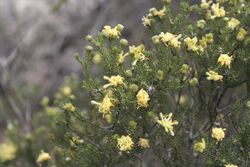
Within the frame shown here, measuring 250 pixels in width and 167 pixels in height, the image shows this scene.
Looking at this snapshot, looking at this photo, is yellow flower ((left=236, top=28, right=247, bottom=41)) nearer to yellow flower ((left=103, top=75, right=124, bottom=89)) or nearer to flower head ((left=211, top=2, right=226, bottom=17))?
flower head ((left=211, top=2, right=226, bottom=17))

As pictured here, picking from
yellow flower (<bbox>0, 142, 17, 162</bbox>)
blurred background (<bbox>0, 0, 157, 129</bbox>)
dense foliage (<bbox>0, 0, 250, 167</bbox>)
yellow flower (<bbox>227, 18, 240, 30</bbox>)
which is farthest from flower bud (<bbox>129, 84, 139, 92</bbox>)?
blurred background (<bbox>0, 0, 157, 129</bbox>)

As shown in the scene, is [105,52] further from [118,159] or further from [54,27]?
[54,27]

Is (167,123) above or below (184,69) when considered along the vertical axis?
below

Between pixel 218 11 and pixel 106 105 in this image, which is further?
pixel 218 11

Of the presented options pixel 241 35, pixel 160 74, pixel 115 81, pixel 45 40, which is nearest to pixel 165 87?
pixel 160 74

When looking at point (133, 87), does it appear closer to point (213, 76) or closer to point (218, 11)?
point (213, 76)

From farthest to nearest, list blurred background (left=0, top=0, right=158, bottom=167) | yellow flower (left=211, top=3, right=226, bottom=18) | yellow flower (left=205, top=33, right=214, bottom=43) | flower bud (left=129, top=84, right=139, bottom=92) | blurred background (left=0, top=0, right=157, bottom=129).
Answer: blurred background (left=0, top=0, right=157, bottom=129) < blurred background (left=0, top=0, right=158, bottom=167) < yellow flower (left=211, top=3, right=226, bottom=18) < yellow flower (left=205, top=33, right=214, bottom=43) < flower bud (left=129, top=84, right=139, bottom=92)

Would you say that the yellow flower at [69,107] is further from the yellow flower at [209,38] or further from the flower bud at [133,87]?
the yellow flower at [209,38]

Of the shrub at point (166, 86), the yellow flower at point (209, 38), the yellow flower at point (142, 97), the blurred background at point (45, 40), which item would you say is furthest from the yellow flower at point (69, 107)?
the blurred background at point (45, 40)
